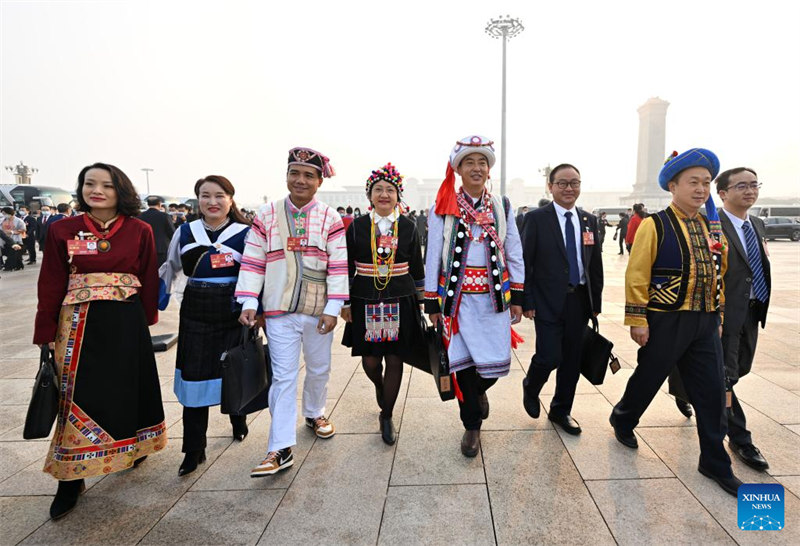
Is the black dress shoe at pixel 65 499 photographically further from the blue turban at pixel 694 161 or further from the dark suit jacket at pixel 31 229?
the dark suit jacket at pixel 31 229

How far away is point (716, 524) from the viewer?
208cm

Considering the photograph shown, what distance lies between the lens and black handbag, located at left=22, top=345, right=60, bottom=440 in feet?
7.24

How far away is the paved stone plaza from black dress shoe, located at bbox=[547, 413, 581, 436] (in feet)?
0.20

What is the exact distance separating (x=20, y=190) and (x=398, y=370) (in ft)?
107

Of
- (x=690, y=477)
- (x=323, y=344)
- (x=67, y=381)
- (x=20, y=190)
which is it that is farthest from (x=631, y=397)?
(x=20, y=190)

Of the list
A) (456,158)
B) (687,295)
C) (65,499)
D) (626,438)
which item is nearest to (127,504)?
(65,499)

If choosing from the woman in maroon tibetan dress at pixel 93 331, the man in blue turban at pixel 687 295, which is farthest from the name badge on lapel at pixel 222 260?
the man in blue turban at pixel 687 295

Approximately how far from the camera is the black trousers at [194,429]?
8.73ft

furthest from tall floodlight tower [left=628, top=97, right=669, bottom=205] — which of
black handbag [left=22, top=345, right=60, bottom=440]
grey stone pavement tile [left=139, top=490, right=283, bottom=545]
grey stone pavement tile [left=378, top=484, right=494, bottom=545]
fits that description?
black handbag [left=22, top=345, right=60, bottom=440]

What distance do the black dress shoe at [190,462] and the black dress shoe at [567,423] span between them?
8.25 ft

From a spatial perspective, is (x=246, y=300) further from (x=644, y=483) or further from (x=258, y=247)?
(x=644, y=483)

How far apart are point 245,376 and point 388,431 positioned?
42.8 inches

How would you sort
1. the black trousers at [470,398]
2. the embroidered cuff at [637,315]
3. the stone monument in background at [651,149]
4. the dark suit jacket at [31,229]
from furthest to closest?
1. the stone monument in background at [651,149]
2. the dark suit jacket at [31,229]
3. the black trousers at [470,398]
4. the embroidered cuff at [637,315]

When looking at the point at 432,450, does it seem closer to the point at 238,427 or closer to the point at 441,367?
the point at 441,367
